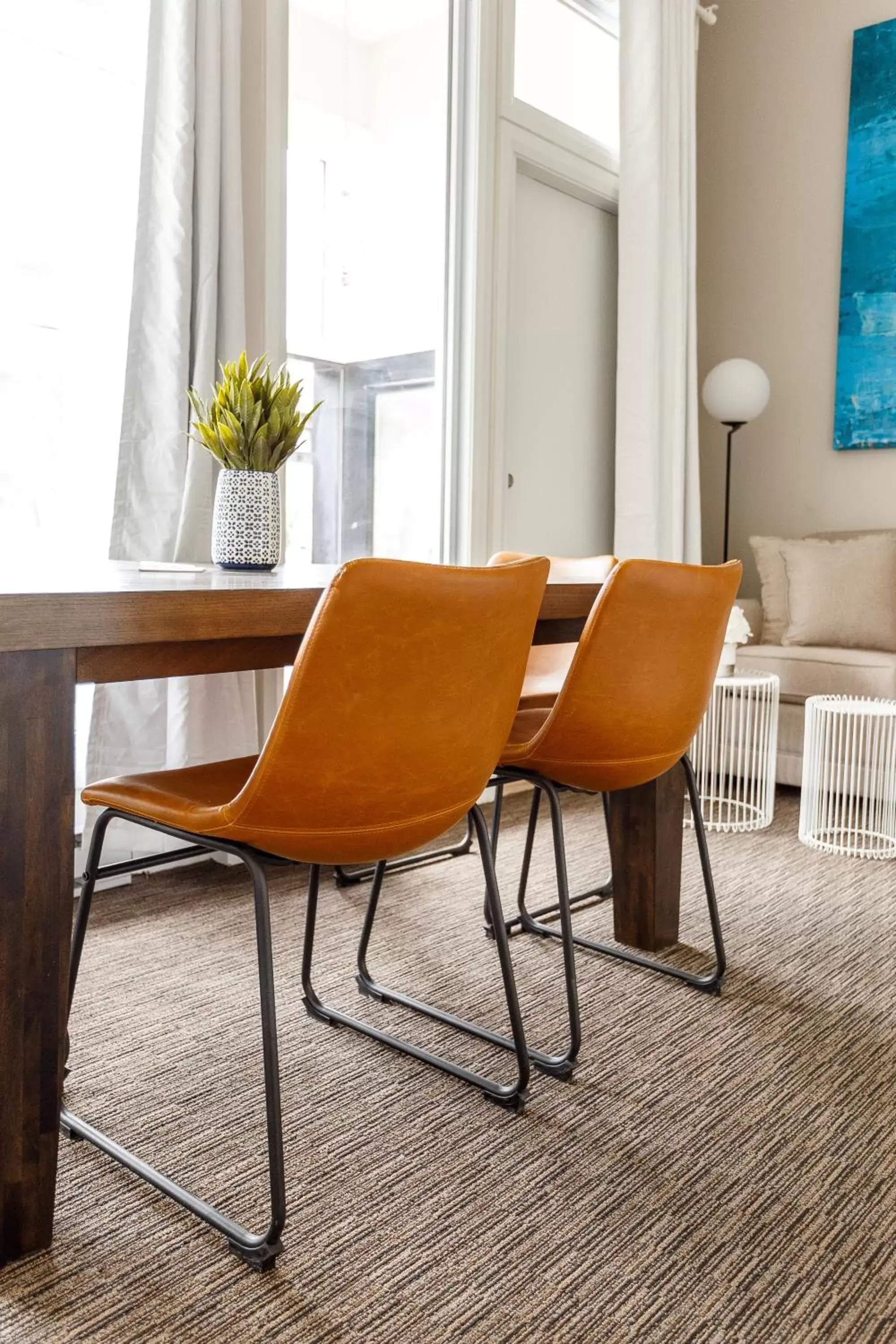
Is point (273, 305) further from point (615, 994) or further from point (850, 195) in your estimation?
point (850, 195)

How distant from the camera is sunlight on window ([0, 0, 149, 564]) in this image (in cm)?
240

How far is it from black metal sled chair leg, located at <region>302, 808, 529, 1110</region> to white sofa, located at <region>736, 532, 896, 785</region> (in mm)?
2067

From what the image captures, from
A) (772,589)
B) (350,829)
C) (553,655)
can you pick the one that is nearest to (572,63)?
(772,589)

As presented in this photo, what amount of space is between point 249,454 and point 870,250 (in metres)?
3.53

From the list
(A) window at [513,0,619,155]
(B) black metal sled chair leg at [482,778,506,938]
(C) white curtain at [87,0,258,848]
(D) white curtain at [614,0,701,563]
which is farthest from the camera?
(D) white curtain at [614,0,701,563]

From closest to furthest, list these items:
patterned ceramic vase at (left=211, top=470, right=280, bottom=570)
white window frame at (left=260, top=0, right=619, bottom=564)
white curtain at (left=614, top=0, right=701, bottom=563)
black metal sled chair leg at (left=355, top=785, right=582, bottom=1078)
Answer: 1. black metal sled chair leg at (left=355, top=785, right=582, bottom=1078)
2. patterned ceramic vase at (left=211, top=470, right=280, bottom=570)
3. white window frame at (left=260, top=0, right=619, bottom=564)
4. white curtain at (left=614, top=0, right=701, bottom=563)

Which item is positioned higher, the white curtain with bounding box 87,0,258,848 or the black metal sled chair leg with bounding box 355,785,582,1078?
the white curtain with bounding box 87,0,258,848

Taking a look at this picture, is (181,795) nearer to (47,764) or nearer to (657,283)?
(47,764)

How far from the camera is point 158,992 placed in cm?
202

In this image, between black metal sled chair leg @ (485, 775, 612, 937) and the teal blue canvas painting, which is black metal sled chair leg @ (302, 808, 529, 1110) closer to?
black metal sled chair leg @ (485, 775, 612, 937)

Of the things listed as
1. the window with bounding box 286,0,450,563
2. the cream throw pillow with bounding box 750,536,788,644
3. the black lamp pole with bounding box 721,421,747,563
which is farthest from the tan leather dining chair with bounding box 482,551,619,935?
the black lamp pole with bounding box 721,421,747,563

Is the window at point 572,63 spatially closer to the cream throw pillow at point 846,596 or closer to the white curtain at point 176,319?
the white curtain at point 176,319

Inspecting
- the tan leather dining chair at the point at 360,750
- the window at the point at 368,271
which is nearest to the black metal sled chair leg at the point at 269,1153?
the tan leather dining chair at the point at 360,750

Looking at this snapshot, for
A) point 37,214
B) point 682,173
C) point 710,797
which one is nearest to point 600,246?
point 682,173
